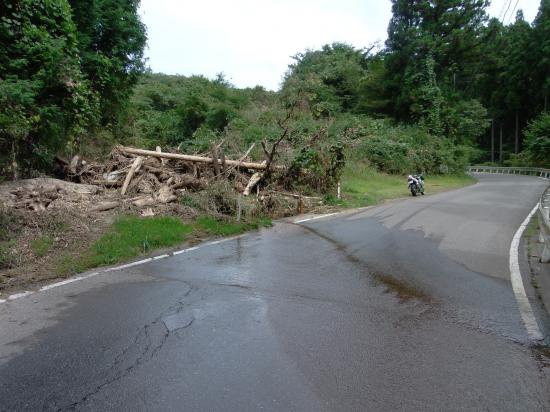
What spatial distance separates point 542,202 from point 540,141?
3144 cm

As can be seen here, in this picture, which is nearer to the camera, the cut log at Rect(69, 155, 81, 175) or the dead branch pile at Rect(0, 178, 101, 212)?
the dead branch pile at Rect(0, 178, 101, 212)

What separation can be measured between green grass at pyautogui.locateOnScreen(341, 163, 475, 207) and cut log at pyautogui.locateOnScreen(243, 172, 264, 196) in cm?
376

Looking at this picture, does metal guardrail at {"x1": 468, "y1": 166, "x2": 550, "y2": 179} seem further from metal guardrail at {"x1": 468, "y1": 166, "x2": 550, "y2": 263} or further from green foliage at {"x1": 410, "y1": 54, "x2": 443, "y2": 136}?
green foliage at {"x1": 410, "y1": 54, "x2": 443, "y2": 136}

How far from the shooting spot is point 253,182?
15.1 meters

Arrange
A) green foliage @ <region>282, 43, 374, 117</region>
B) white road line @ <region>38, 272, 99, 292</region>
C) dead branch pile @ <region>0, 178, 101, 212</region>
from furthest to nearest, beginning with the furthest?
green foliage @ <region>282, 43, 374, 117</region> < dead branch pile @ <region>0, 178, 101, 212</region> < white road line @ <region>38, 272, 99, 292</region>

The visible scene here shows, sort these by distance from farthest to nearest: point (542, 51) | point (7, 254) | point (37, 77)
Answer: point (542, 51) → point (37, 77) → point (7, 254)

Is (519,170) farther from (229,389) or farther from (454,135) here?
(229,389)

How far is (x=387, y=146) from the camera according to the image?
32.2m

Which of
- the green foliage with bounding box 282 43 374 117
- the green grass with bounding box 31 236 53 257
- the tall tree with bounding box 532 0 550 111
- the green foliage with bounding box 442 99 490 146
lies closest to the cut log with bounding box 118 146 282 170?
the green grass with bounding box 31 236 53 257

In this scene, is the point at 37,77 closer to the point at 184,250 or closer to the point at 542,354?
the point at 184,250

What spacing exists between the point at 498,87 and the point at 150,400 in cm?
6277

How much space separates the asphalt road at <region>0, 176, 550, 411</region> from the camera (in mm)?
3650

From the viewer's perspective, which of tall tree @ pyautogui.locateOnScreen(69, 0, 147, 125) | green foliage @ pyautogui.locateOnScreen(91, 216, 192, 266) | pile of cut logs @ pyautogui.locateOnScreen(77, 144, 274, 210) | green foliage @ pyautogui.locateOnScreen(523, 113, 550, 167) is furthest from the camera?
green foliage @ pyautogui.locateOnScreen(523, 113, 550, 167)

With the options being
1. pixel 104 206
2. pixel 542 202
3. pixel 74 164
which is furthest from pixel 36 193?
pixel 542 202
